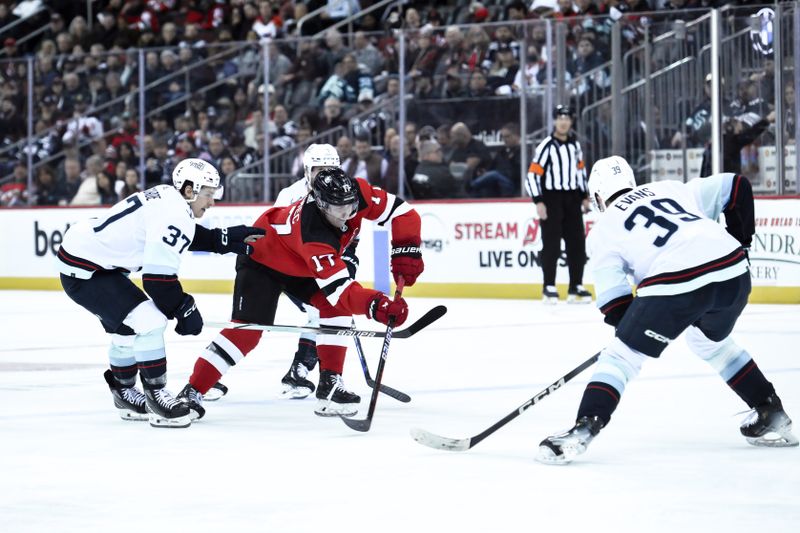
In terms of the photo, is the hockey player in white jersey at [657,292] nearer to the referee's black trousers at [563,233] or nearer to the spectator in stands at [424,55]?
the referee's black trousers at [563,233]

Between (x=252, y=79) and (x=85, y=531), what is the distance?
932cm

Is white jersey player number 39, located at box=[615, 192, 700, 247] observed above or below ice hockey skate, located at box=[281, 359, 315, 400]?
above

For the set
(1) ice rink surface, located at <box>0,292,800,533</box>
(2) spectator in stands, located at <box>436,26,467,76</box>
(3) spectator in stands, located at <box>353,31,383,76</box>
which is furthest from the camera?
(3) spectator in stands, located at <box>353,31,383,76</box>

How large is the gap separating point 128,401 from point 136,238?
0.64 metres

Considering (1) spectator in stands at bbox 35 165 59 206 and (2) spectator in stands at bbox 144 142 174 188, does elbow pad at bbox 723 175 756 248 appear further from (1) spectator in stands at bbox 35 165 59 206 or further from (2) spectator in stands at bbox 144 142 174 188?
(1) spectator in stands at bbox 35 165 59 206

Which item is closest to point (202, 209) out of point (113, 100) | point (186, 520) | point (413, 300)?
point (186, 520)

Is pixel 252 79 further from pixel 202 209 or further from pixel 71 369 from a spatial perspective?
pixel 202 209

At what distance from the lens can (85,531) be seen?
3150 mm

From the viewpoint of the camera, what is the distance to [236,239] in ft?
16.9

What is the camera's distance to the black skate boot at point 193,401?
499 cm

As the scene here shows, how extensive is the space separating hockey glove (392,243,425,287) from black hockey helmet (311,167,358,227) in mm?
410

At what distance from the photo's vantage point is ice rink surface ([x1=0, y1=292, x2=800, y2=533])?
328cm

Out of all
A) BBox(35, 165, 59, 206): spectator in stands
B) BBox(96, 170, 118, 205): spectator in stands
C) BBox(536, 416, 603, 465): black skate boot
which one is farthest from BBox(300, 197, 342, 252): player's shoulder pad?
BBox(35, 165, 59, 206): spectator in stands

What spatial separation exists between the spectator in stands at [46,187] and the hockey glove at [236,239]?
836 cm
